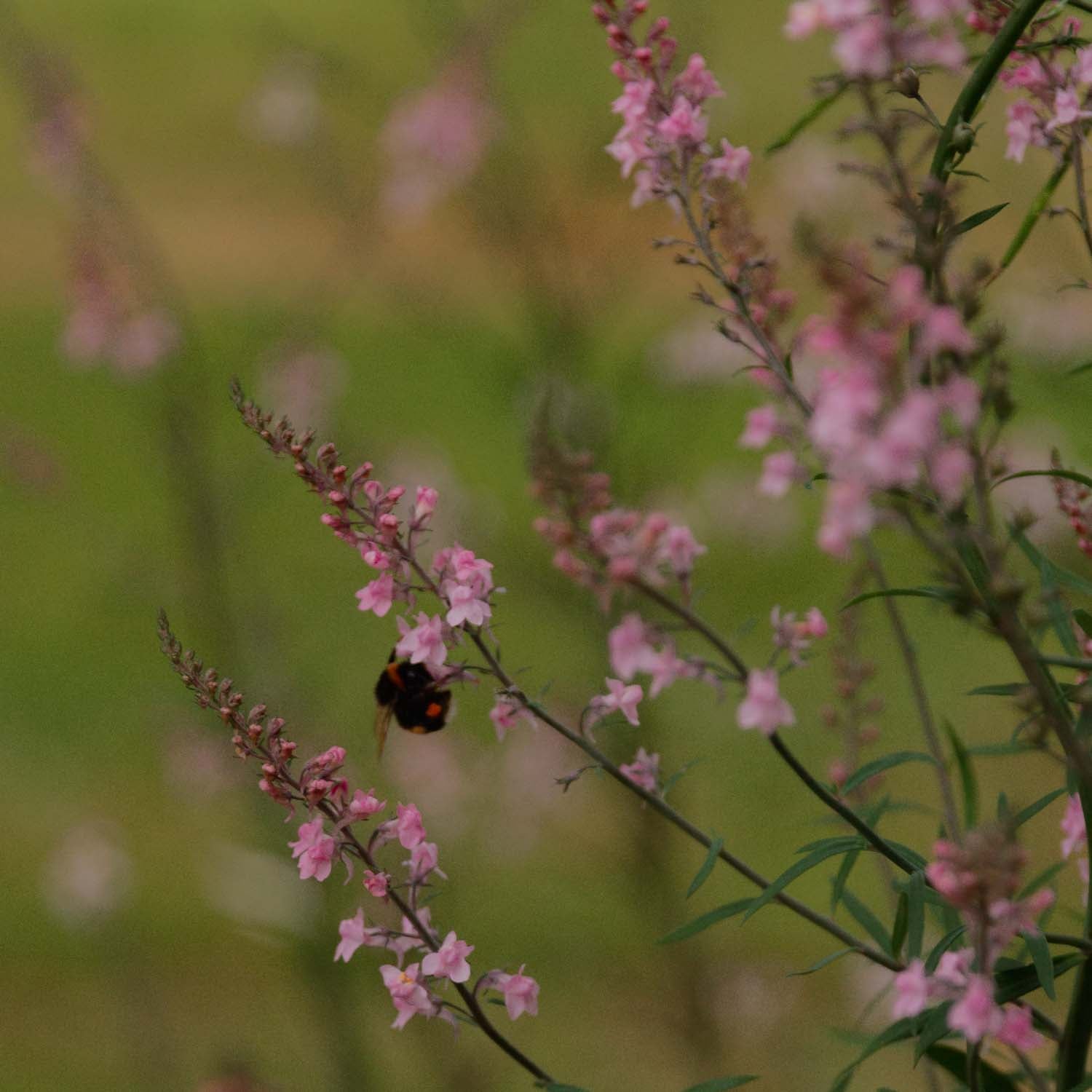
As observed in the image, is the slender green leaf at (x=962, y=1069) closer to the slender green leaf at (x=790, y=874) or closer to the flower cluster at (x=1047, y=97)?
the slender green leaf at (x=790, y=874)

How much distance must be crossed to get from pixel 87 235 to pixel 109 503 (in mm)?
1787

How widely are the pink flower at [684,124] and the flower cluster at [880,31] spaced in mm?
132

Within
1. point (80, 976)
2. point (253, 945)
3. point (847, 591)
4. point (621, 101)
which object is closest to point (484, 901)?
point (253, 945)

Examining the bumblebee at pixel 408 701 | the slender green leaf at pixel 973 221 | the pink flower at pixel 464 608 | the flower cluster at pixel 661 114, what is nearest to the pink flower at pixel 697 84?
the flower cluster at pixel 661 114

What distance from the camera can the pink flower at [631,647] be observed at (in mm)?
445

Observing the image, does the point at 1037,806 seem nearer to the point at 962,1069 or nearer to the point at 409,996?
A: the point at 962,1069

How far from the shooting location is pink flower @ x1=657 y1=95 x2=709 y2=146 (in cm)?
55

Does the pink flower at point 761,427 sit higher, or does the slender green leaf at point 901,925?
the pink flower at point 761,427

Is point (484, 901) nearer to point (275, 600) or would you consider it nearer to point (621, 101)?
point (275, 600)

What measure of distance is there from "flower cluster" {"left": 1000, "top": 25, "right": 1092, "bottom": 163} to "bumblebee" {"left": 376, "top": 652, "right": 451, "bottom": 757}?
50cm

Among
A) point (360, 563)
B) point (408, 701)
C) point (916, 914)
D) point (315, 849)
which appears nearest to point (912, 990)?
point (916, 914)

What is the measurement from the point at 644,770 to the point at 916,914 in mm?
123

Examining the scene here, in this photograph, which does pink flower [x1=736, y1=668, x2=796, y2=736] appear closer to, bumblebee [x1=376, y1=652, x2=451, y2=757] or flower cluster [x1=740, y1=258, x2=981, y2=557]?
flower cluster [x1=740, y1=258, x2=981, y2=557]

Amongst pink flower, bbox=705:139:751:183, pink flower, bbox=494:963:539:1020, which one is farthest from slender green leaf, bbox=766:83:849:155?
pink flower, bbox=494:963:539:1020
